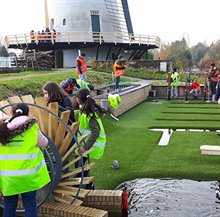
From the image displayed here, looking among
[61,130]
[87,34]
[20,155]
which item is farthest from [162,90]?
[20,155]

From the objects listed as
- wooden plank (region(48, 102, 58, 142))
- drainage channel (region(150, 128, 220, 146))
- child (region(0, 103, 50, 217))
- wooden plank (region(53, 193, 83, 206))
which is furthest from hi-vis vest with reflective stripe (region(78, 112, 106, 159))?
drainage channel (region(150, 128, 220, 146))

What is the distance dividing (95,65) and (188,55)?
2454 centimetres

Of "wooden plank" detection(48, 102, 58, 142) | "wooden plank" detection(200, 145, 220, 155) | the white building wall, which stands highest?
the white building wall

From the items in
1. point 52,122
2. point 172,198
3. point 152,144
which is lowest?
point 172,198

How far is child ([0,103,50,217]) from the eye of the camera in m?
3.74

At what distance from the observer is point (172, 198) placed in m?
5.76

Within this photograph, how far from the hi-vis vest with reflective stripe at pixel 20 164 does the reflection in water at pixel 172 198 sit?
1.89m

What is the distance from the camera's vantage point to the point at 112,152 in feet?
27.5

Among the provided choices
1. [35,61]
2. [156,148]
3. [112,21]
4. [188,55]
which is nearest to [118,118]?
[156,148]

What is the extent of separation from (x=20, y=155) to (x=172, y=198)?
282 cm

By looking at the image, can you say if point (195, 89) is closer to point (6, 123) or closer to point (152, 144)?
point (152, 144)

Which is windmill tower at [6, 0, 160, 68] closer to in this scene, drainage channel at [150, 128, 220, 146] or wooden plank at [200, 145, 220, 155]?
drainage channel at [150, 128, 220, 146]

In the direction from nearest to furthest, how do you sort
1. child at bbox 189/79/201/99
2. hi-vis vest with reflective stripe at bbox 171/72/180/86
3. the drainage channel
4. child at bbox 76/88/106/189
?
child at bbox 76/88/106/189 < the drainage channel < hi-vis vest with reflective stripe at bbox 171/72/180/86 < child at bbox 189/79/201/99

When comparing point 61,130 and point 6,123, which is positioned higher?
point 6,123
